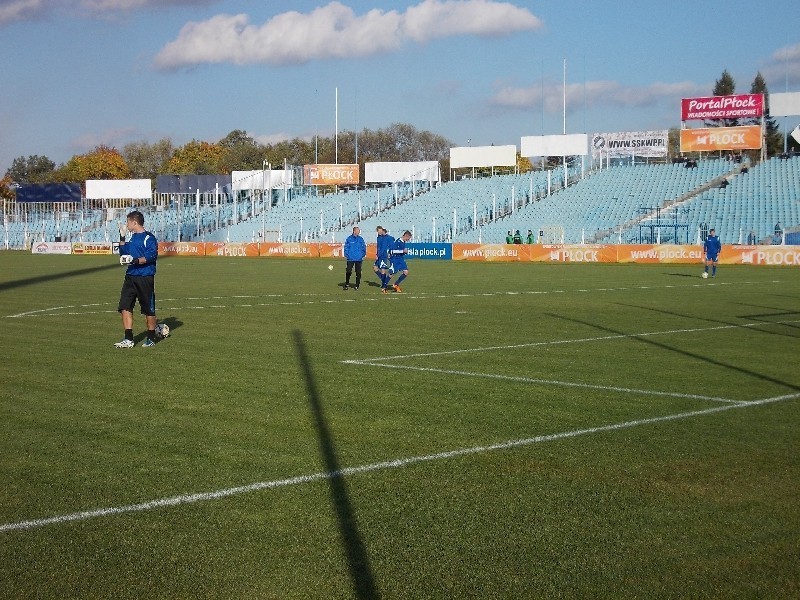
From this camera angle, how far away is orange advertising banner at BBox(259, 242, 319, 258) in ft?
210

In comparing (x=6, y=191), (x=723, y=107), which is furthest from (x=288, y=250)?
(x=6, y=191)

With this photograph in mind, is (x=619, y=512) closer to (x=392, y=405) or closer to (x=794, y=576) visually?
(x=794, y=576)

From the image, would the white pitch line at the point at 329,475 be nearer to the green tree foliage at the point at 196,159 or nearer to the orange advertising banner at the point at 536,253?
the orange advertising banner at the point at 536,253

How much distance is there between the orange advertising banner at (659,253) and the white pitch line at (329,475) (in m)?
41.1

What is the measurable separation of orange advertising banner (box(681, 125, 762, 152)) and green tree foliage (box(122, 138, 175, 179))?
295 feet

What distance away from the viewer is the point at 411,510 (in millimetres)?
6598

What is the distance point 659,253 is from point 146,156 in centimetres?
10590

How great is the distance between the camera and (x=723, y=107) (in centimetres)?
7019

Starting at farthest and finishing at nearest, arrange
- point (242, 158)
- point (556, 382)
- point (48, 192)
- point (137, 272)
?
point (242, 158) → point (48, 192) → point (137, 272) → point (556, 382)

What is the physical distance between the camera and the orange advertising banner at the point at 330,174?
89438 mm

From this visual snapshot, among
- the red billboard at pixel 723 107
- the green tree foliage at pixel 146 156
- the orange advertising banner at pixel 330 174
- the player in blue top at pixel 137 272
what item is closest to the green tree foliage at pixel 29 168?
the green tree foliage at pixel 146 156

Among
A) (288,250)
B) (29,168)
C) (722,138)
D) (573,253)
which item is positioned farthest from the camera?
(29,168)

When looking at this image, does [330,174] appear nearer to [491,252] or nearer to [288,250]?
[288,250]

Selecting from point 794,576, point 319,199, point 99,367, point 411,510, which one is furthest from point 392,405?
point 319,199
